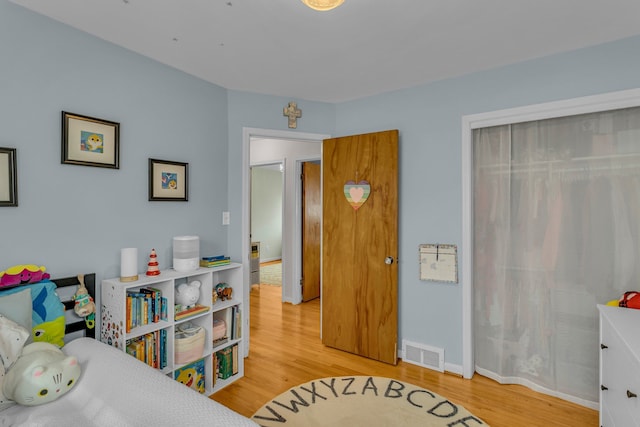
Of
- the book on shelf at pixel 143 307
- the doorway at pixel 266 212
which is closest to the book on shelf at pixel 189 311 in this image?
the book on shelf at pixel 143 307

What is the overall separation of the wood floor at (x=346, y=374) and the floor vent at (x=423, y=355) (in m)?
0.06

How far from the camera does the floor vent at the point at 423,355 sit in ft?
9.09

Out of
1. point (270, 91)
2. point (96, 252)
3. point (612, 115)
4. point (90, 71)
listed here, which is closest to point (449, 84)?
point (612, 115)

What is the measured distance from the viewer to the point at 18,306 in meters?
1.59

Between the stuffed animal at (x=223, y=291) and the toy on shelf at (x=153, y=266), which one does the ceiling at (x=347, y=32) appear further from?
the stuffed animal at (x=223, y=291)

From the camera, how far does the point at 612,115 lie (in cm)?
218

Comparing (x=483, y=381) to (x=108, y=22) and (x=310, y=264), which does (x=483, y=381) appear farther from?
(x=108, y=22)

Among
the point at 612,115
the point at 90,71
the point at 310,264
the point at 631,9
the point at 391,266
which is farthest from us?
the point at 310,264

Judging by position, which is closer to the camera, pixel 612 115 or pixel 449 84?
pixel 612 115

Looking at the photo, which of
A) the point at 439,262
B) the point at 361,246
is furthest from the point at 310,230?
the point at 439,262

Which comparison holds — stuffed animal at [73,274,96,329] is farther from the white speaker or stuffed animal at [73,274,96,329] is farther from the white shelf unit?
the white speaker

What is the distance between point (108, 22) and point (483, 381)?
352cm

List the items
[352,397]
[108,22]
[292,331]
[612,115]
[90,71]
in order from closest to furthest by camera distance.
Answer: [108,22] < [90,71] < [612,115] < [352,397] < [292,331]

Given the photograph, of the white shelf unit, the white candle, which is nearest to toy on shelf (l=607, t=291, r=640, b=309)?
the white shelf unit
